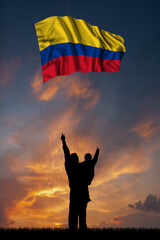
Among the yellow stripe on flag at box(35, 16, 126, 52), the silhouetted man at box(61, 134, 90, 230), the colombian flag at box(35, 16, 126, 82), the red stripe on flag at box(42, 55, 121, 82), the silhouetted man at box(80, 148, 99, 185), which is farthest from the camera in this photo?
the yellow stripe on flag at box(35, 16, 126, 52)

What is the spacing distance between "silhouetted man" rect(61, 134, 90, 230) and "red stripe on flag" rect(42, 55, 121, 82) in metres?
4.13

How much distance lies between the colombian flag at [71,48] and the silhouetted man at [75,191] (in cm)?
439

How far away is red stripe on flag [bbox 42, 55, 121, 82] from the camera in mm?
11430

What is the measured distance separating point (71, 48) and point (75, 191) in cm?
673

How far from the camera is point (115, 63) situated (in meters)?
13.3

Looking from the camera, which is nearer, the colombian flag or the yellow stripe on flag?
the colombian flag

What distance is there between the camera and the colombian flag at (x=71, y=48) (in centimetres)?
1166

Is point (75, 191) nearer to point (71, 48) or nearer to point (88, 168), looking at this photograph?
point (88, 168)
